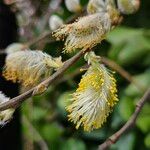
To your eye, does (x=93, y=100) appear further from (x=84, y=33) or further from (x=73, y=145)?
(x=73, y=145)

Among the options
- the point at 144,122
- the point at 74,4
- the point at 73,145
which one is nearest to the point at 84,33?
the point at 74,4

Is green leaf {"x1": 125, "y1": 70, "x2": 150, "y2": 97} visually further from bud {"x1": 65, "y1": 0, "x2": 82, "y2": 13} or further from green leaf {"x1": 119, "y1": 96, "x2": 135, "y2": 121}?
bud {"x1": 65, "y1": 0, "x2": 82, "y2": 13}

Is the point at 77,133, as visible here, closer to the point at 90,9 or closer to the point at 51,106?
the point at 51,106

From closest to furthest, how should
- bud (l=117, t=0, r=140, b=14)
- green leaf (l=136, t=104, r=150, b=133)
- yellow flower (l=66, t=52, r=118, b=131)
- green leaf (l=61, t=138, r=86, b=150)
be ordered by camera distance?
1. yellow flower (l=66, t=52, r=118, b=131)
2. bud (l=117, t=0, r=140, b=14)
3. green leaf (l=136, t=104, r=150, b=133)
4. green leaf (l=61, t=138, r=86, b=150)

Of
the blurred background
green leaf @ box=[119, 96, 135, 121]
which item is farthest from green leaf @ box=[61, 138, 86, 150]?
green leaf @ box=[119, 96, 135, 121]

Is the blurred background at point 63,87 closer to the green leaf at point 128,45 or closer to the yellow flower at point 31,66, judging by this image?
the green leaf at point 128,45

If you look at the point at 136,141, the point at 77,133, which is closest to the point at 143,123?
the point at 136,141
